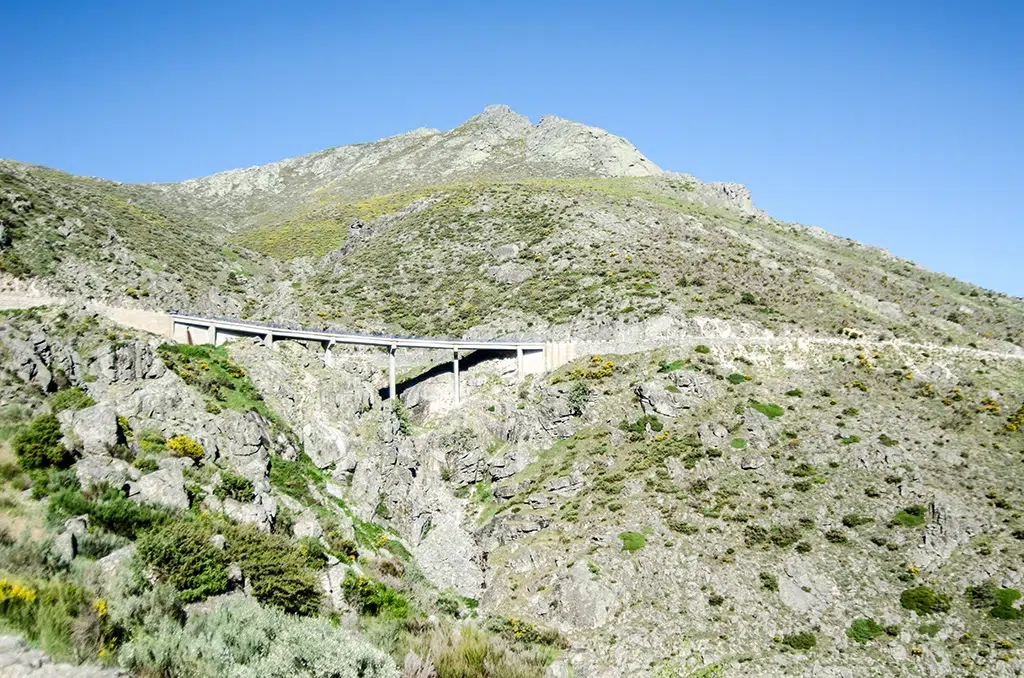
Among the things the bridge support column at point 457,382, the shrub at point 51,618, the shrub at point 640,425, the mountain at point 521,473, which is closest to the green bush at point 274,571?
the mountain at point 521,473

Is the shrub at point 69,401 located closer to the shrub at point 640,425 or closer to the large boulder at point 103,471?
the large boulder at point 103,471

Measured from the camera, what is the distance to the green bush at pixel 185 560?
25594mm

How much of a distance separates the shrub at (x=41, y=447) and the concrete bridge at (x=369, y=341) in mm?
27122

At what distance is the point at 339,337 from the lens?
66625mm

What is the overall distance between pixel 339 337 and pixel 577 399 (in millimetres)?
23617

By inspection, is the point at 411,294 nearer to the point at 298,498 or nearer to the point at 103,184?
the point at 298,498

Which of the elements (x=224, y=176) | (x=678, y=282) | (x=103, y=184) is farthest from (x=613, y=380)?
(x=224, y=176)

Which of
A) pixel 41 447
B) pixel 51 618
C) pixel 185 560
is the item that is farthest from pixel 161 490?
pixel 51 618

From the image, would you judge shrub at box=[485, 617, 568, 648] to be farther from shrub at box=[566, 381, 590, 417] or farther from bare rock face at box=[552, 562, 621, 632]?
shrub at box=[566, 381, 590, 417]

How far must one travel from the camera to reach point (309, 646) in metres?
20.0

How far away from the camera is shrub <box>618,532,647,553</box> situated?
4722 centimetres

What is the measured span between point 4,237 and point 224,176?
131 m

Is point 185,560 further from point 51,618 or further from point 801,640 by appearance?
point 801,640

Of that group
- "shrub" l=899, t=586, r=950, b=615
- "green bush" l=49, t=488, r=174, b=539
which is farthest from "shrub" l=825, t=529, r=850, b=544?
"green bush" l=49, t=488, r=174, b=539
